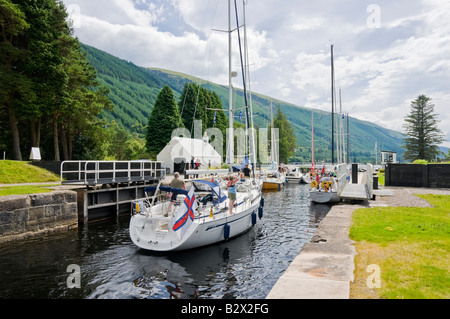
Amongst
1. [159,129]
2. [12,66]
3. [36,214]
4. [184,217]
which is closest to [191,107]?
[159,129]

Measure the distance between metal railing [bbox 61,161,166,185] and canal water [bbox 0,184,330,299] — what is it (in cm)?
442

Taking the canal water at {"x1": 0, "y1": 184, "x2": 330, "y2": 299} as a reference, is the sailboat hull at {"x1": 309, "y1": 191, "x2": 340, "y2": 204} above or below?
above

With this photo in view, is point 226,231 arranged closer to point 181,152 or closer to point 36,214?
point 36,214

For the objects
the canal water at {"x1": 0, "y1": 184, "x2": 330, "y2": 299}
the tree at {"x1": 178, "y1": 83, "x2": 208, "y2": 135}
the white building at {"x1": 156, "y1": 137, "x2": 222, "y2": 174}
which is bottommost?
the canal water at {"x1": 0, "y1": 184, "x2": 330, "y2": 299}

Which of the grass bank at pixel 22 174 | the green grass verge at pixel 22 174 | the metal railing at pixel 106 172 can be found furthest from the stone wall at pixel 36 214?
the green grass verge at pixel 22 174

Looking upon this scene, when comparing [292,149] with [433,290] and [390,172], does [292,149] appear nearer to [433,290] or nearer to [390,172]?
[390,172]

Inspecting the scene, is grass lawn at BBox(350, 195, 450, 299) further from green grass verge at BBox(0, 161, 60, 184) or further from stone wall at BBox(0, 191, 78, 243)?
green grass verge at BBox(0, 161, 60, 184)

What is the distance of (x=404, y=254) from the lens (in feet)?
26.9

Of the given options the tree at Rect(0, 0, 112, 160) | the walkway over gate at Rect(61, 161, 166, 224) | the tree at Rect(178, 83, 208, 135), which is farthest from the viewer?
the tree at Rect(178, 83, 208, 135)

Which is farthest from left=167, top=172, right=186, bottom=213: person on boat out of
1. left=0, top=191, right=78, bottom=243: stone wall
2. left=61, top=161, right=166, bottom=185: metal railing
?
left=61, top=161, right=166, bottom=185: metal railing

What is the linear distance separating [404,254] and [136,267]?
28.1ft

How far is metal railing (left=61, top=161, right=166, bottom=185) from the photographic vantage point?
19.0 metres
